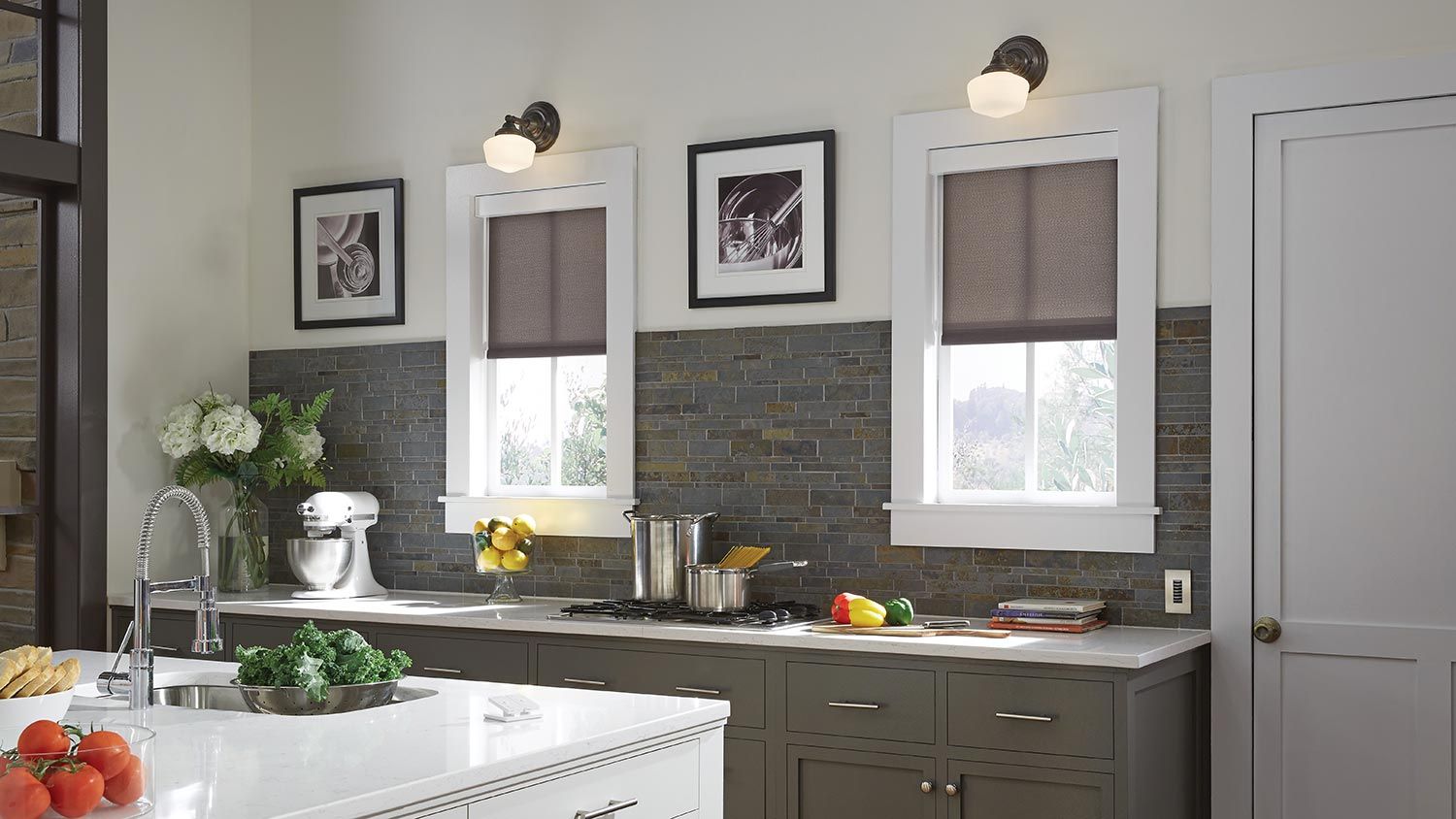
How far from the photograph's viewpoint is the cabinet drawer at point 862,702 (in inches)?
139

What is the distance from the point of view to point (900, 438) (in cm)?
417

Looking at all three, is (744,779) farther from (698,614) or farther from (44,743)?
(44,743)

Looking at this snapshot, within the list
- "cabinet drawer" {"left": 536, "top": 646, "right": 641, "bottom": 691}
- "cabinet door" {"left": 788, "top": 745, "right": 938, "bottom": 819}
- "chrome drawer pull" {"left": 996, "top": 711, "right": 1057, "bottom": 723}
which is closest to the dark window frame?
"cabinet drawer" {"left": 536, "top": 646, "right": 641, "bottom": 691}

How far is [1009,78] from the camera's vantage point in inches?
152

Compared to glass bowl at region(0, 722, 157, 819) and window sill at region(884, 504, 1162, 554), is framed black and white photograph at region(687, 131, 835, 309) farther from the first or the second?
glass bowl at region(0, 722, 157, 819)

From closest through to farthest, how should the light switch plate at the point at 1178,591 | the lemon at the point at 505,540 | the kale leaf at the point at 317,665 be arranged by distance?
the kale leaf at the point at 317,665, the light switch plate at the point at 1178,591, the lemon at the point at 505,540

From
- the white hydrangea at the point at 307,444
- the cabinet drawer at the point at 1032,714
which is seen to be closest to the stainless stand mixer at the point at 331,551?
the white hydrangea at the point at 307,444

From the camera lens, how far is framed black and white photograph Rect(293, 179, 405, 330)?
5059 mm

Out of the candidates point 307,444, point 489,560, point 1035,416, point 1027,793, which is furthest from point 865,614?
point 307,444

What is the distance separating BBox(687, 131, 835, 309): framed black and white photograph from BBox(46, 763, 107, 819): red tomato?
2.91 m

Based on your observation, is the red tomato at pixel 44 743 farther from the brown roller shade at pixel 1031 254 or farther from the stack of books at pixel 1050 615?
the brown roller shade at pixel 1031 254

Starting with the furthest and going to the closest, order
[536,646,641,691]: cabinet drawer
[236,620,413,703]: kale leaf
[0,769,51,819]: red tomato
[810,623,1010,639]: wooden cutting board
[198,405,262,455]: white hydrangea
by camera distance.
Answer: [198,405,262,455]: white hydrangea < [536,646,641,691]: cabinet drawer < [810,623,1010,639]: wooden cutting board < [236,620,413,703]: kale leaf < [0,769,51,819]: red tomato

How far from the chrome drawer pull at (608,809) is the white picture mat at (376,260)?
10.1 feet

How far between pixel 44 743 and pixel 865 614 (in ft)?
7.95
